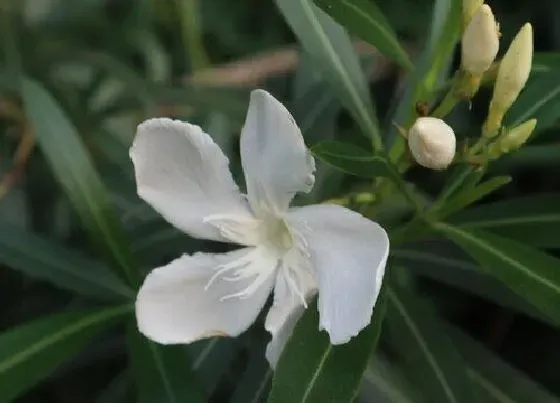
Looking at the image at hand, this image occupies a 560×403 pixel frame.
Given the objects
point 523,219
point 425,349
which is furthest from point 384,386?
point 523,219

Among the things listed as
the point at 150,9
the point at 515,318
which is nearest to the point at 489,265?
the point at 515,318

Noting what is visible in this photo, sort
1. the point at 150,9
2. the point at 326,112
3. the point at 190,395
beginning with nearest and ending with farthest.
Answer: the point at 190,395 → the point at 326,112 → the point at 150,9

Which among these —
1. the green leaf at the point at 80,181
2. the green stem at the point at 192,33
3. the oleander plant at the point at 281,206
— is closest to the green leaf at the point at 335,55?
the oleander plant at the point at 281,206

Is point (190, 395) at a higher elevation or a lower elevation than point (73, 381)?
higher

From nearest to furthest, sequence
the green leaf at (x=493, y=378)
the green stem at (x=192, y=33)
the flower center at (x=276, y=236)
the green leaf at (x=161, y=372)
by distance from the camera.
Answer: the flower center at (x=276, y=236)
the green leaf at (x=161, y=372)
the green leaf at (x=493, y=378)
the green stem at (x=192, y=33)

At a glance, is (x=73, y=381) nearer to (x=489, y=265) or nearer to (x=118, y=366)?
(x=118, y=366)

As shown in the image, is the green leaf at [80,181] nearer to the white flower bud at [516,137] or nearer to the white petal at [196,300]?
the white petal at [196,300]
